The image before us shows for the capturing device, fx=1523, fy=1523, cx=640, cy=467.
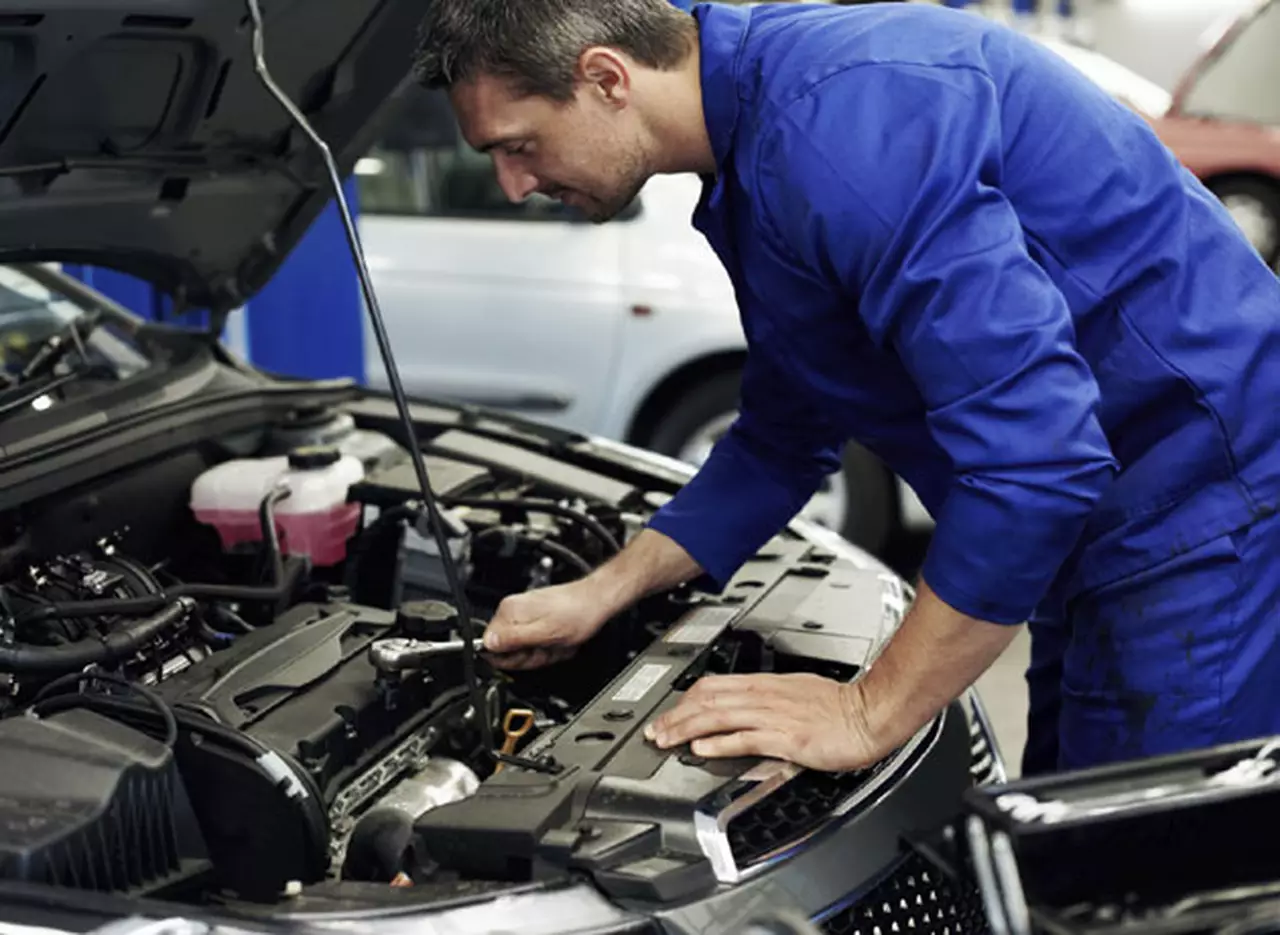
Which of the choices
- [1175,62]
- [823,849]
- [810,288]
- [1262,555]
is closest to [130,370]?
[810,288]

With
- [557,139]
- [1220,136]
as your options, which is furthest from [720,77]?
[1220,136]

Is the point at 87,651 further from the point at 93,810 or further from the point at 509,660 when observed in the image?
the point at 509,660

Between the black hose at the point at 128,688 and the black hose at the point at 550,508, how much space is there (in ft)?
2.40

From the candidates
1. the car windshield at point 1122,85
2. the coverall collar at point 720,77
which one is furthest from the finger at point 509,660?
the car windshield at point 1122,85

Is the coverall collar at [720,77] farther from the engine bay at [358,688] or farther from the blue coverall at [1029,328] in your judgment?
the engine bay at [358,688]

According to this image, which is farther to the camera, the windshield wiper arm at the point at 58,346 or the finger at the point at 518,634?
the windshield wiper arm at the point at 58,346

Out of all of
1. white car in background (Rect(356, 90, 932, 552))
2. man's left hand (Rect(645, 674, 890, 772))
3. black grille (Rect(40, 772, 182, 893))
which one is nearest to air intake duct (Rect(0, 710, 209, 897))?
black grille (Rect(40, 772, 182, 893))

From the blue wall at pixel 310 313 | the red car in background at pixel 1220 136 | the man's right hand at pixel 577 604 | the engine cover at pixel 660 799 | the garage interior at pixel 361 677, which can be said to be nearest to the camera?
the garage interior at pixel 361 677

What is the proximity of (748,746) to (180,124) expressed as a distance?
50.9 inches

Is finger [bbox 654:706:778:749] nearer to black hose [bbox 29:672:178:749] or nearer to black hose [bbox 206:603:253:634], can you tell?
black hose [bbox 29:672:178:749]

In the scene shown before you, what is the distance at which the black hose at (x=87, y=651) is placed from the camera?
5.55ft

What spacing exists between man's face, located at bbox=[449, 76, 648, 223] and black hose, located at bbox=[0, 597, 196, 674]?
672 mm

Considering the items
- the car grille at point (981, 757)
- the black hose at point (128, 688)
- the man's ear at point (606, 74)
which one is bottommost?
the car grille at point (981, 757)

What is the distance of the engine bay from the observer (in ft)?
4.69
